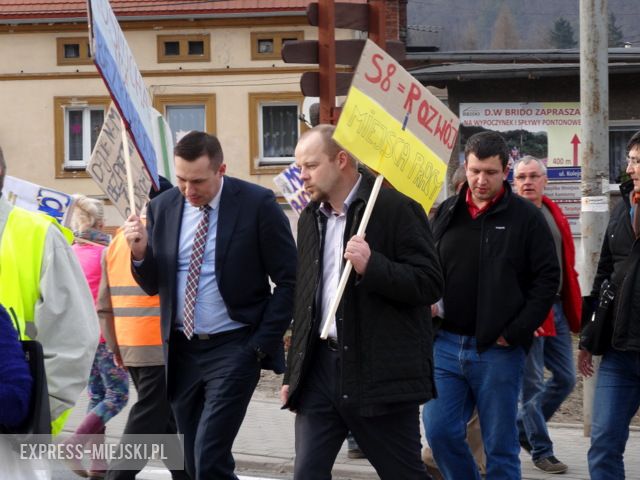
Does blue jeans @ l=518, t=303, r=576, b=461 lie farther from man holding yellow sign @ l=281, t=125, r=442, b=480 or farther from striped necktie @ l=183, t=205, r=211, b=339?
man holding yellow sign @ l=281, t=125, r=442, b=480

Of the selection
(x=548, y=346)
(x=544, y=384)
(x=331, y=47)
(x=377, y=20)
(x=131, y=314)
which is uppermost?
(x=377, y=20)

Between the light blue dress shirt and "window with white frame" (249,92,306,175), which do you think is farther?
"window with white frame" (249,92,306,175)

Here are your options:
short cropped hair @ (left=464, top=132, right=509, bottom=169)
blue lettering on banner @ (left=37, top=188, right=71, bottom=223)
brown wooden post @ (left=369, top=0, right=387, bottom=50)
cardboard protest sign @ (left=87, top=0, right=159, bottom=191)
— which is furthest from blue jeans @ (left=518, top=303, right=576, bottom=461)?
blue lettering on banner @ (left=37, top=188, right=71, bottom=223)

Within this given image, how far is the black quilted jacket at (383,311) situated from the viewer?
16.2 ft

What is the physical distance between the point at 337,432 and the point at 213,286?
1275mm

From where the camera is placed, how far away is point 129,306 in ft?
23.5

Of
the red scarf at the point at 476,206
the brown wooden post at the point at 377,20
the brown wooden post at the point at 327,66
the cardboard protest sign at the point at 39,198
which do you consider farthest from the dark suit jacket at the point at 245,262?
the brown wooden post at the point at 377,20

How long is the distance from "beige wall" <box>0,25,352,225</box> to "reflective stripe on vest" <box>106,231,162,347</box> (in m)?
22.0

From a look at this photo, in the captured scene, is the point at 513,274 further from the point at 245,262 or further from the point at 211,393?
the point at 211,393

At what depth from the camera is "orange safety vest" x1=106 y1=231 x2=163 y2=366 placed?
7035 mm

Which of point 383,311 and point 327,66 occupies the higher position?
point 327,66

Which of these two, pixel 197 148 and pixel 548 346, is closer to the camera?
pixel 197 148

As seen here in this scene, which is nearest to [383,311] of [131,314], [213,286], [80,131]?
[213,286]

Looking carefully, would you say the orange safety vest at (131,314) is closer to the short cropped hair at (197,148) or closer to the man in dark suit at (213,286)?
the man in dark suit at (213,286)
